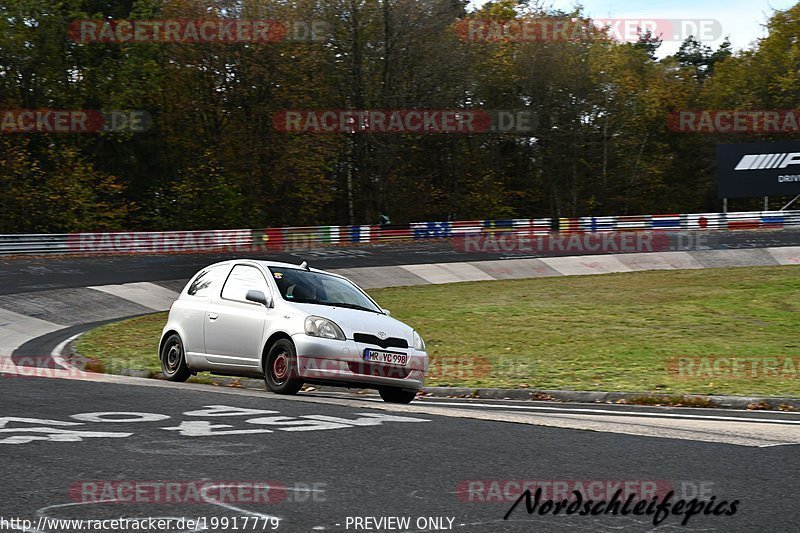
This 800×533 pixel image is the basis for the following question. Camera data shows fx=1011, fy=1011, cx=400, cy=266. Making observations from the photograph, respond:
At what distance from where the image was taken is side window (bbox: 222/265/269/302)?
41.3 ft

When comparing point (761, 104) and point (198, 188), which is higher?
point (761, 104)

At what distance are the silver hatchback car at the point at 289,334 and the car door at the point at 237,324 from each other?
12 mm

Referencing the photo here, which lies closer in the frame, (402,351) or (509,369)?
(402,351)

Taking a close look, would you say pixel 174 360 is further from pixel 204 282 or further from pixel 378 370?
pixel 378 370

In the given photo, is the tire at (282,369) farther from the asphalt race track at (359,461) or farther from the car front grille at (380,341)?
the car front grille at (380,341)

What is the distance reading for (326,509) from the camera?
5637 millimetres

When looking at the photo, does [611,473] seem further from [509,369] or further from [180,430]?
[509,369]

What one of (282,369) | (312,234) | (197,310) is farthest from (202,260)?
(282,369)

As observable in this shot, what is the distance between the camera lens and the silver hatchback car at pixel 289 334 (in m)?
11.4

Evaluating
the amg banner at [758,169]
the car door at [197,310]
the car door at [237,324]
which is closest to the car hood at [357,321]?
the car door at [237,324]

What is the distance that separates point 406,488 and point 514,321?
16721 mm

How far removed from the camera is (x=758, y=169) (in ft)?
173

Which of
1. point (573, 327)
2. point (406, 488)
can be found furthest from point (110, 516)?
point (573, 327)

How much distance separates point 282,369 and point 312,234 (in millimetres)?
35095
